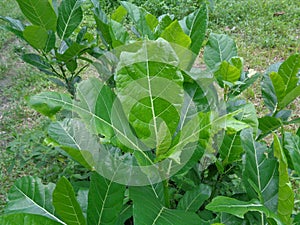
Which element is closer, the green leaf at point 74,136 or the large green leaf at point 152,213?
the large green leaf at point 152,213

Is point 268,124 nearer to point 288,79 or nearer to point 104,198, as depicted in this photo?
point 288,79

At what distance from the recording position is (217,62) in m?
1.21

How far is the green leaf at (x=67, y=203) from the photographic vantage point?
78cm

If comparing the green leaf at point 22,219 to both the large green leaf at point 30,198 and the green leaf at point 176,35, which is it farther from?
the green leaf at point 176,35

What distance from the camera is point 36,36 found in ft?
4.32

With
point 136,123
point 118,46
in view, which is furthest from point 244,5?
point 136,123

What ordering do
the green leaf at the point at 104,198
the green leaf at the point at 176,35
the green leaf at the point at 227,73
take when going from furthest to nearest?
the green leaf at the point at 227,73
the green leaf at the point at 176,35
the green leaf at the point at 104,198

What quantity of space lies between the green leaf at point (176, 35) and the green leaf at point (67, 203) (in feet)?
1.42

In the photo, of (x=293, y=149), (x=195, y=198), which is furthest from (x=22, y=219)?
(x=293, y=149)

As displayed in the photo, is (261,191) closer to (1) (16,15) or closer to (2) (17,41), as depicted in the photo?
(2) (17,41)

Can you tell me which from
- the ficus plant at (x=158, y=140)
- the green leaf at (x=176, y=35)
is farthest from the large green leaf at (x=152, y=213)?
the green leaf at (x=176, y=35)

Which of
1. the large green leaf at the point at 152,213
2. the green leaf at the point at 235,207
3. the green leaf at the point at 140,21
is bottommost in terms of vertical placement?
the large green leaf at the point at 152,213

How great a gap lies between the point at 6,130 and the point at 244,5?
→ 2902 millimetres

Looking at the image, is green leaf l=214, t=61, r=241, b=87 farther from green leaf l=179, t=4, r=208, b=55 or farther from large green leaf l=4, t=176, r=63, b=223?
large green leaf l=4, t=176, r=63, b=223
